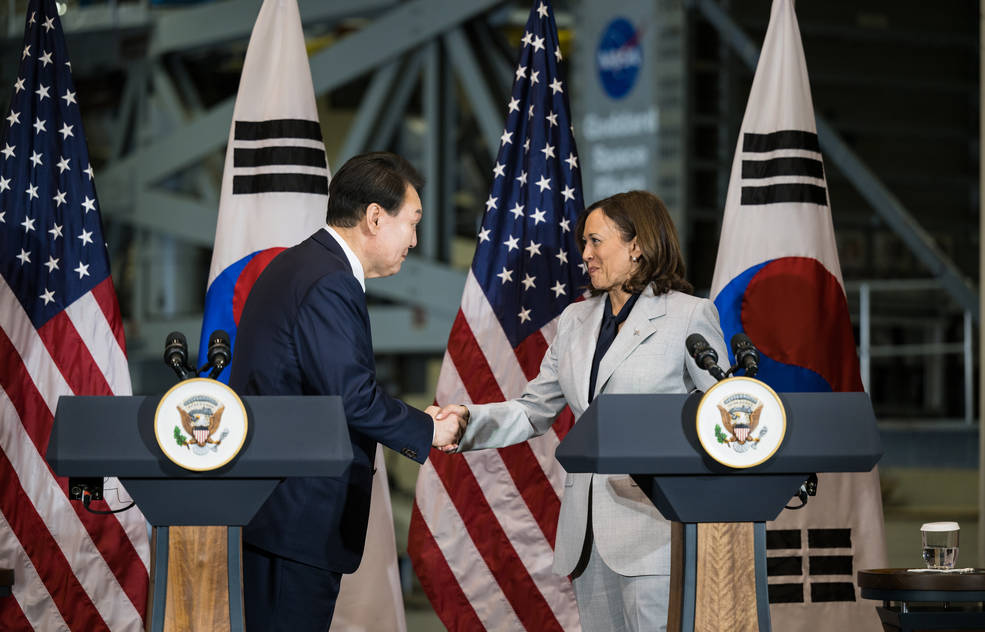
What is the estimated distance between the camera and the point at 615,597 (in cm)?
228

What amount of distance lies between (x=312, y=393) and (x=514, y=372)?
4.88 feet

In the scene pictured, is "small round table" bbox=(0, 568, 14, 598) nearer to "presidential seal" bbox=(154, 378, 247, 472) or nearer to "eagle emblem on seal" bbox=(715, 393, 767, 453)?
"presidential seal" bbox=(154, 378, 247, 472)

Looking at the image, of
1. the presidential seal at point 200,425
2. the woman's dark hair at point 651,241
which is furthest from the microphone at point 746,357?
the presidential seal at point 200,425

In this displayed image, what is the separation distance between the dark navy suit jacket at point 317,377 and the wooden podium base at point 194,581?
17cm

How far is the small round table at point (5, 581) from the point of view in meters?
3.01

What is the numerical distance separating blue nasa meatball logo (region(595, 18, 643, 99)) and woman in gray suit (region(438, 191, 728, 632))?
592cm

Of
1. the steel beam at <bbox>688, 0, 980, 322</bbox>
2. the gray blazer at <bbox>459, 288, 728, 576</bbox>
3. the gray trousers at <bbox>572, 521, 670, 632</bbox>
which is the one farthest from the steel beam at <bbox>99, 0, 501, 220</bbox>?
the gray trousers at <bbox>572, 521, 670, 632</bbox>

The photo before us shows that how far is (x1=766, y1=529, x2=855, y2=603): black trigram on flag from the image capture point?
3.25m

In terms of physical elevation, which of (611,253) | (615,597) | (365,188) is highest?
(365,188)

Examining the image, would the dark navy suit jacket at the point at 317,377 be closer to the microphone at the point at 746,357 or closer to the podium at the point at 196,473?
the podium at the point at 196,473

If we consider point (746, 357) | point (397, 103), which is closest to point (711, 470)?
point (746, 357)

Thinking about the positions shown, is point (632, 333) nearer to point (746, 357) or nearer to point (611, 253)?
point (611, 253)

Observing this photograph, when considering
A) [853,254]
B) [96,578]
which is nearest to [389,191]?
[96,578]

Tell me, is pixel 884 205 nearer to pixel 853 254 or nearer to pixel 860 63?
pixel 853 254
